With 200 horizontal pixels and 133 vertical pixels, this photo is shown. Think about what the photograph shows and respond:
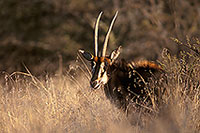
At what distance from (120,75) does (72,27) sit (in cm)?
1199

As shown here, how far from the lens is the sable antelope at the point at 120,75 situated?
677 centimetres

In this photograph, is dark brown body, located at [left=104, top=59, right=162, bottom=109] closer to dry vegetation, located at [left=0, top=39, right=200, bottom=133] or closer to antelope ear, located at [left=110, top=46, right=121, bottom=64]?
antelope ear, located at [left=110, top=46, right=121, bottom=64]

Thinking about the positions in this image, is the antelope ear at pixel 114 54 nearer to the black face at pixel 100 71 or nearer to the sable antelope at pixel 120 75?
the sable antelope at pixel 120 75

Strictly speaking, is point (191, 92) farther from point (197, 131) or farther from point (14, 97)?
point (14, 97)

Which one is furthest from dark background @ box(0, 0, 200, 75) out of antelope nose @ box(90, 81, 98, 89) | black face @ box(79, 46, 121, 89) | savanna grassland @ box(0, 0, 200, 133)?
antelope nose @ box(90, 81, 98, 89)

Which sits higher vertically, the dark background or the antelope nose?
the dark background

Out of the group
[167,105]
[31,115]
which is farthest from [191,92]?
[31,115]

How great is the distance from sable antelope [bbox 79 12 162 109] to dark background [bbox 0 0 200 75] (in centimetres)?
862

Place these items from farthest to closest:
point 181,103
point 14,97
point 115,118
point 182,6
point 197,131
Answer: point 182,6, point 14,97, point 115,118, point 181,103, point 197,131

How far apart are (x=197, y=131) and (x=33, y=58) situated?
46.4ft

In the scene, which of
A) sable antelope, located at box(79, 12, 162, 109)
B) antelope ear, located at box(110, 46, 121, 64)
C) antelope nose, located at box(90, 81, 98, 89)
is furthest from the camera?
antelope ear, located at box(110, 46, 121, 64)

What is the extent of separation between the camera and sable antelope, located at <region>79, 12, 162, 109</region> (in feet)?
22.2

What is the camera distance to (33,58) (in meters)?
18.6

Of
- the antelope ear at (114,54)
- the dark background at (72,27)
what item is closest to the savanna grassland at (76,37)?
the dark background at (72,27)
